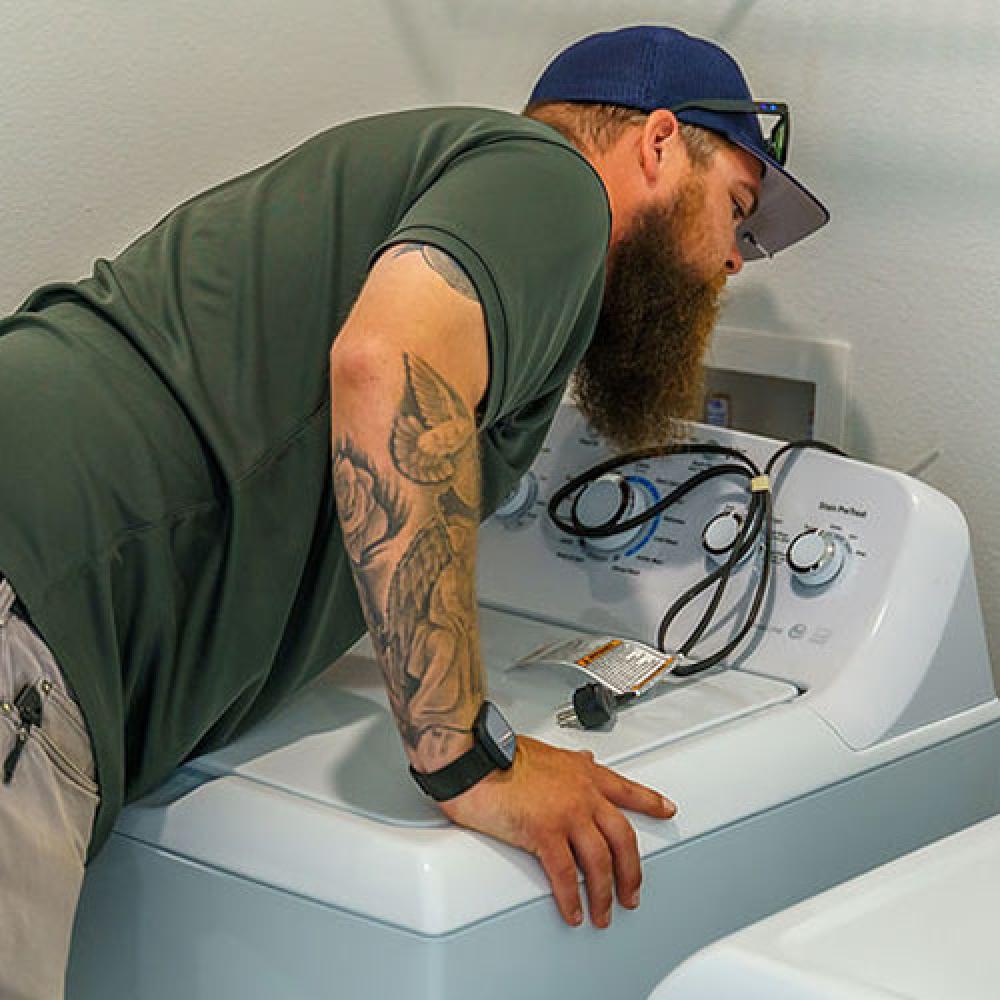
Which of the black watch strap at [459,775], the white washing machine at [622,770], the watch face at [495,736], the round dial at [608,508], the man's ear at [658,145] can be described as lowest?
the white washing machine at [622,770]

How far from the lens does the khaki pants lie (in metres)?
1.10

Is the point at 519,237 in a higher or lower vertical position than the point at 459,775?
higher

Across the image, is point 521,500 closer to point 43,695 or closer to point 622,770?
point 622,770

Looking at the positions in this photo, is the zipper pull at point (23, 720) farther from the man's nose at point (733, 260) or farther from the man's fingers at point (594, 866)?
the man's nose at point (733, 260)

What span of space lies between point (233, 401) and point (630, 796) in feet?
1.28

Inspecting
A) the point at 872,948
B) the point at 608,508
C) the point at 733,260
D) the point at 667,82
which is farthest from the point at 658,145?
the point at 872,948

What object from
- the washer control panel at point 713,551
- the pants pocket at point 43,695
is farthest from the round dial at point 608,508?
the pants pocket at point 43,695

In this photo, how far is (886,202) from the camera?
5.61 ft

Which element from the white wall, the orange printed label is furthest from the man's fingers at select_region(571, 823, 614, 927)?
the white wall

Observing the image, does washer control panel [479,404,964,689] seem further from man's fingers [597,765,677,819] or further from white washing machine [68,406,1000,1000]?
man's fingers [597,765,677,819]

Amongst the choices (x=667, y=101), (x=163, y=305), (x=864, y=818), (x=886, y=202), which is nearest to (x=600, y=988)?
(x=864, y=818)

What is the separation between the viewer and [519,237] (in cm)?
113

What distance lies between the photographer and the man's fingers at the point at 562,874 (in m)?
1.11

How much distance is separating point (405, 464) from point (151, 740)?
0.98ft
